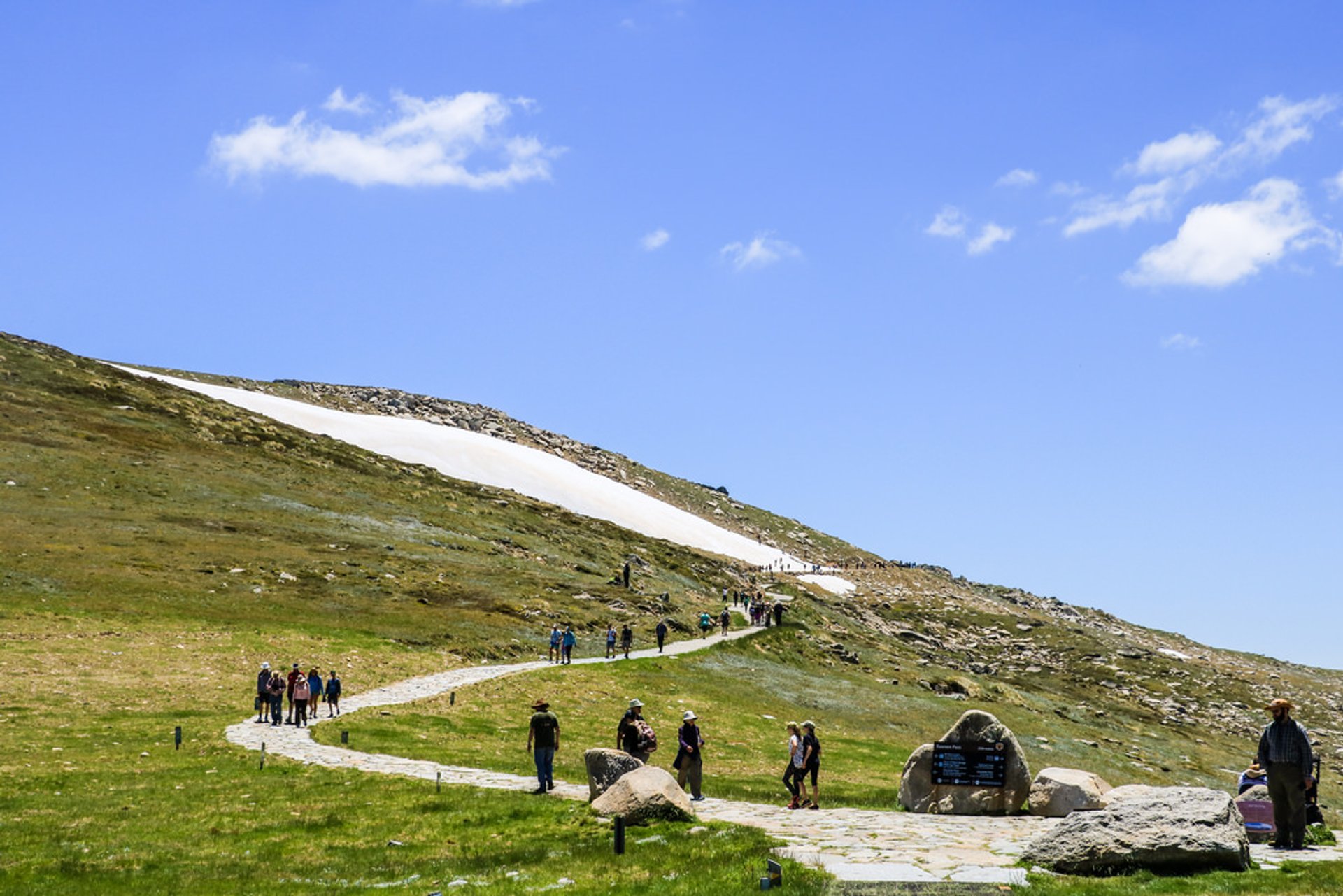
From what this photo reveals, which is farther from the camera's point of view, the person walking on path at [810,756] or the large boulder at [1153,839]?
the person walking on path at [810,756]

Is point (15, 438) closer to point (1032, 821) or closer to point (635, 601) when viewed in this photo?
point (635, 601)

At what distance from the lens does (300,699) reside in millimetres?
44094

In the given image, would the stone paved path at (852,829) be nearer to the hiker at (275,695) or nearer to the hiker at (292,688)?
the hiker at (292,688)

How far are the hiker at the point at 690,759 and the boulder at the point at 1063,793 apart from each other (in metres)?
7.75

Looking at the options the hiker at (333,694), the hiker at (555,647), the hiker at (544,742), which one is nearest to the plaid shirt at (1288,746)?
the hiker at (544,742)

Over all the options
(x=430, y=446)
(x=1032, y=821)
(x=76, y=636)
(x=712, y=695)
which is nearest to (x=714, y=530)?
(x=430, y=446)

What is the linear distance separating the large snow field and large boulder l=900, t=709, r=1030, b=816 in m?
98.2

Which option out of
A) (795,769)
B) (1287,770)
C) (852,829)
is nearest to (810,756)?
(795,769)

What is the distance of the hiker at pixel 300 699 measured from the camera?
44.1m

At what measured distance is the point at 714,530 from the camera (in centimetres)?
14262

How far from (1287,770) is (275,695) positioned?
116ft

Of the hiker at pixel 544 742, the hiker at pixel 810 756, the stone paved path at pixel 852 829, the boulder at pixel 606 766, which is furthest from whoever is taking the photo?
the hiker at pixel 544 742

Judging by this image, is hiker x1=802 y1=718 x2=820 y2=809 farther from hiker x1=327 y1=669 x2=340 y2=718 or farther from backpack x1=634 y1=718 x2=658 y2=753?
hiker x1=327 y1=669 x2=340 y2=718

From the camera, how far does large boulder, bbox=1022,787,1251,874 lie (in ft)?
59.0
